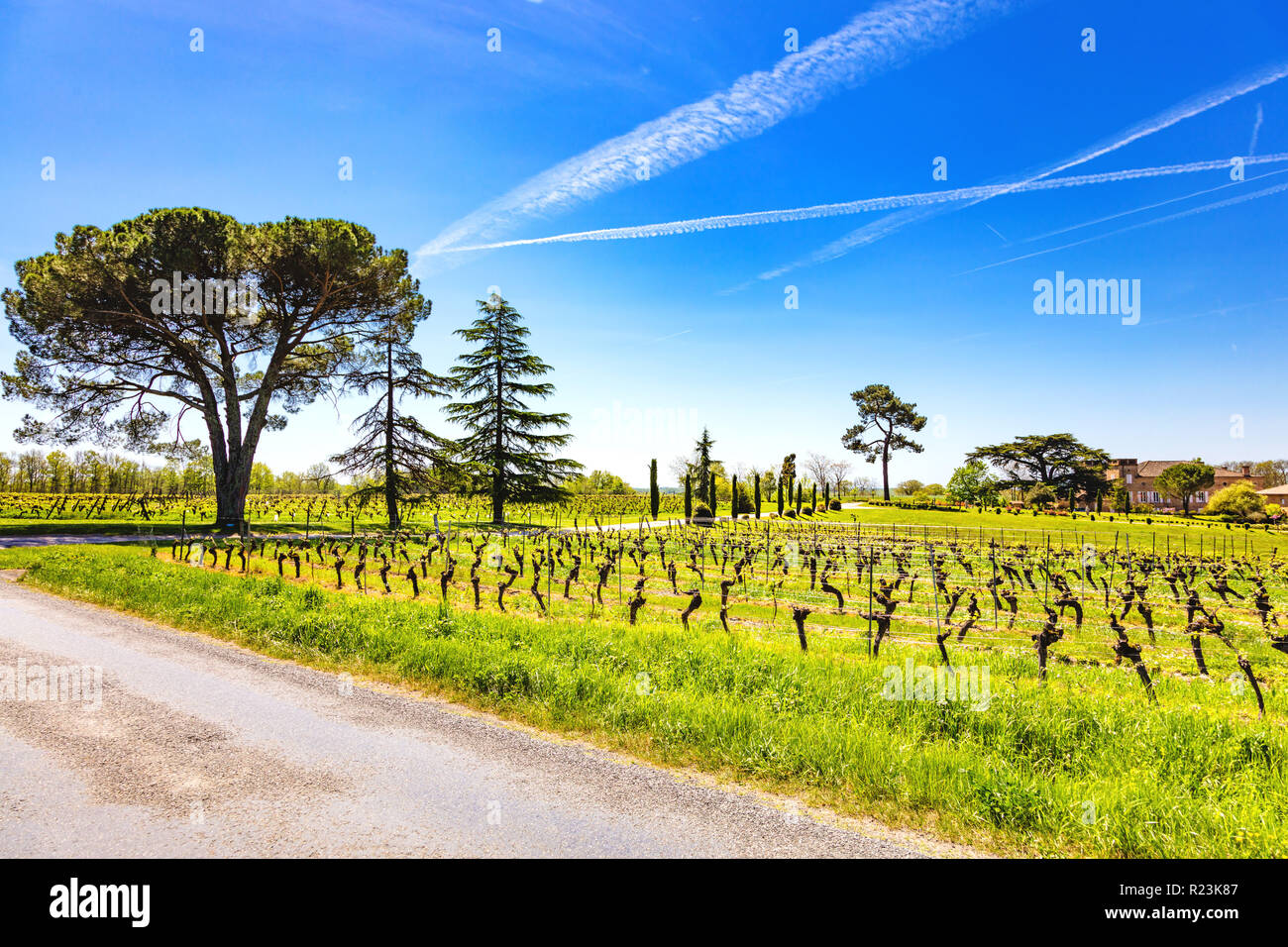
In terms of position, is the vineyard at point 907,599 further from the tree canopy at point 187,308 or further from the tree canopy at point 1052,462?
the tree canopy at point 1052,462

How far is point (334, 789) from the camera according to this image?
14.9 feet

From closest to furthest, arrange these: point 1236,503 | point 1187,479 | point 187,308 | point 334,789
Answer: point 334,789 → point 187,308 → point 1236,503 → point 1187,479

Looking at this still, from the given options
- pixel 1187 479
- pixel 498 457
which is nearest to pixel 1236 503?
pixel 1187 479

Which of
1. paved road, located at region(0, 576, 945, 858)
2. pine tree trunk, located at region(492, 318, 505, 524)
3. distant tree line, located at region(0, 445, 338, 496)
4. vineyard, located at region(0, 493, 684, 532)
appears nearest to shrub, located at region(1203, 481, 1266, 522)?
vineyard, located at region(0, 493, 684, 532)

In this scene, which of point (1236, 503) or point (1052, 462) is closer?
point (1236, 503)

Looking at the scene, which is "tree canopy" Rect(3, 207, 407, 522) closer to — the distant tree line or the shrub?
the distant tree line

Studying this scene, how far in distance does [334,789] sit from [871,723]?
4.57 m

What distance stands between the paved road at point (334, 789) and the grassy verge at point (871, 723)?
498 millimetres

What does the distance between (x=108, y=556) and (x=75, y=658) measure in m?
11.3

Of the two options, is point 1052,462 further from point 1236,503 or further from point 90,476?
point 90,476

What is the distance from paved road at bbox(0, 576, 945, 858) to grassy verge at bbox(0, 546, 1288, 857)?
1.63ft

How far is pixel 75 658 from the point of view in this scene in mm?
8141

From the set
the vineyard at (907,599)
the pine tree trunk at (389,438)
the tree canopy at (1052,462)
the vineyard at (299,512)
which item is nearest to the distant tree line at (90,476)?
the vineyard at (299,512)
